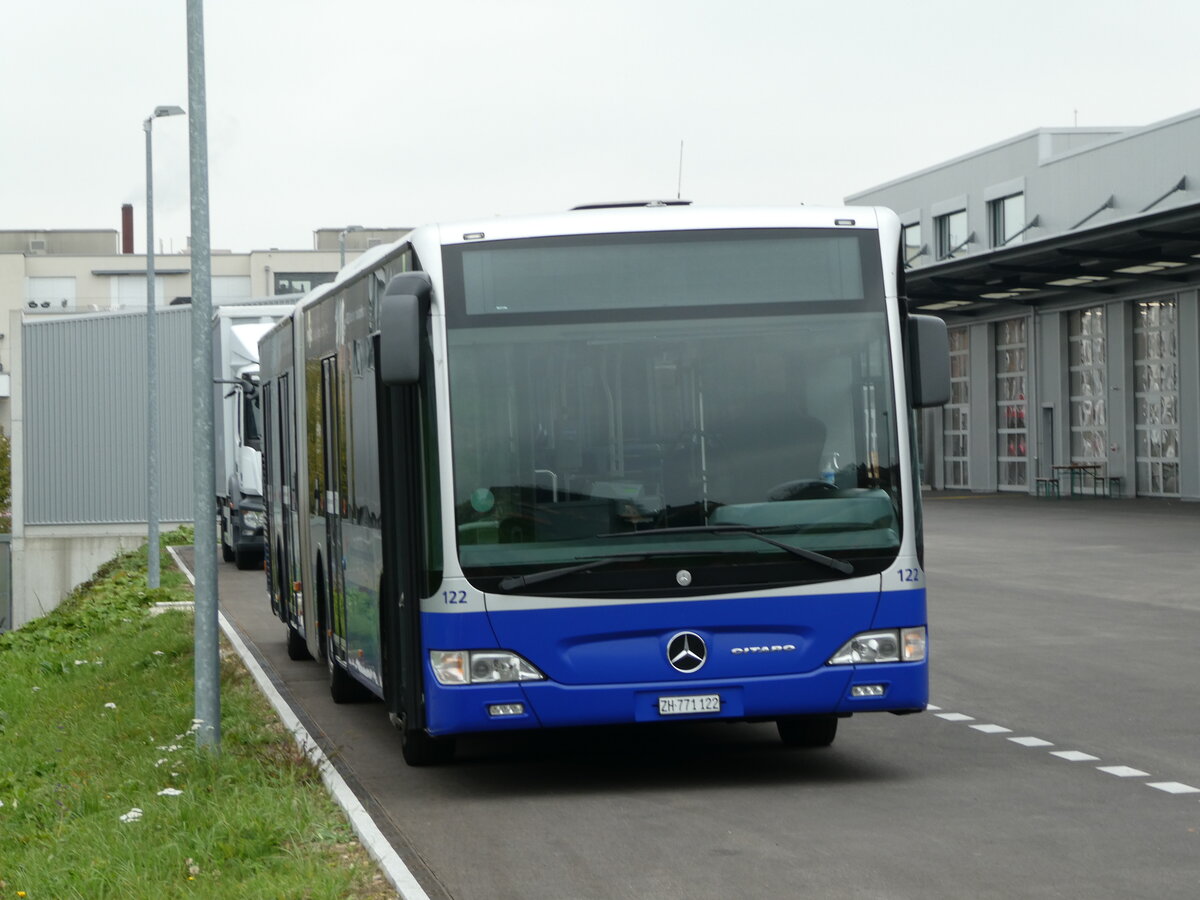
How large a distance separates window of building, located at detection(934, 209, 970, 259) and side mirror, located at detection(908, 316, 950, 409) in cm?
5104

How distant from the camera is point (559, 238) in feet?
31.4

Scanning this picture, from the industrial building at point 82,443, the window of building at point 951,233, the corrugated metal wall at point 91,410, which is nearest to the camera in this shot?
the industrial building at point 82,443

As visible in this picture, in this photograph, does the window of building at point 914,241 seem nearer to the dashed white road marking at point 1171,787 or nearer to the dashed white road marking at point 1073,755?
the dashed white road marking at point 1073,755

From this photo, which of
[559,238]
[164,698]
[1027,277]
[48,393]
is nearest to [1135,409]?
[1027,277]

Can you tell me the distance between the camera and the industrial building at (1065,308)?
46.9 m

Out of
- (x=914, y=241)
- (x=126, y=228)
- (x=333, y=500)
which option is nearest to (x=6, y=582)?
(x=914, y=241)

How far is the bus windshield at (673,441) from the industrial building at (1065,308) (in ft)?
97.3

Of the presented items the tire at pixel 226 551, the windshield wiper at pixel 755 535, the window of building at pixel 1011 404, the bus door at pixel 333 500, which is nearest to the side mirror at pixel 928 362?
the windshield wiper at pixel 755 535

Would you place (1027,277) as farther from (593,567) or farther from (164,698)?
(593,567)

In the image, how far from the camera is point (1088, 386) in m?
53.2

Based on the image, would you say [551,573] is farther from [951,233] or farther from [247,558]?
[951,233]

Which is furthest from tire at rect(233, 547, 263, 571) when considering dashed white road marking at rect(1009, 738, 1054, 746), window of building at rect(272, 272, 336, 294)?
window of building at rect(272, 272, 336, 294)

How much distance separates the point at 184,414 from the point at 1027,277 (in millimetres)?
21845

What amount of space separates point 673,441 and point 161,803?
2.87 m
